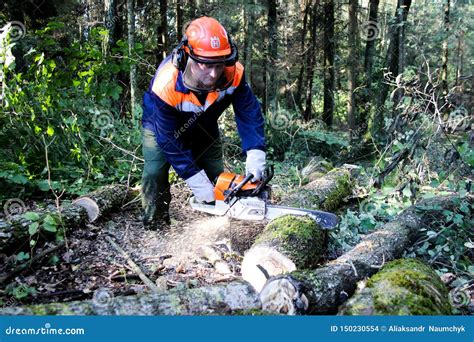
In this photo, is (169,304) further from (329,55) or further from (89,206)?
(329,55)

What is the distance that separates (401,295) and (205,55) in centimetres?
210

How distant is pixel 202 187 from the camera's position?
A: 3438 millimetres

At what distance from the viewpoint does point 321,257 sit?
142 inches

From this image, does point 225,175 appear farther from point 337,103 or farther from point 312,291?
point 337,103

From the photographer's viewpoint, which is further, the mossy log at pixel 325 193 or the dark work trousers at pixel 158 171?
the mossy log at pixel 325 193

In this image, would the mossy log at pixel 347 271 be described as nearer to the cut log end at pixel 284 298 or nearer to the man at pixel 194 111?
the cut log end at pixel 284 298

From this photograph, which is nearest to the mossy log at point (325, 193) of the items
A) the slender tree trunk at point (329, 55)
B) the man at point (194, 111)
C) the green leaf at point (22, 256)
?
the man at point (194, 111)

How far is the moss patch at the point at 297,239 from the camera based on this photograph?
3.17m

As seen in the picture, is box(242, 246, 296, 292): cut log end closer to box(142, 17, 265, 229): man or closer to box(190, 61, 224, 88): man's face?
box(142, 17, 265, 229): man

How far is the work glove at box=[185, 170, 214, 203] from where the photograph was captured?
343 centimetres

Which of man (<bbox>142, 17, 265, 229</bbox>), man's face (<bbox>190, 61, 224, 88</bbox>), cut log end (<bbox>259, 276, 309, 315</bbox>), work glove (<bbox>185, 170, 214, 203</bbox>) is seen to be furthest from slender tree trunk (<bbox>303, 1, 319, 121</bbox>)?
cut log end (<bbox>259, 276, 309, 315</bbox>)

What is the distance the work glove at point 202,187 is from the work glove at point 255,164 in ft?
1.11

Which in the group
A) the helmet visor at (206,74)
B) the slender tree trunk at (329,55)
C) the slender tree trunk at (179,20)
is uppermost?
the helmet visor at (206,74)

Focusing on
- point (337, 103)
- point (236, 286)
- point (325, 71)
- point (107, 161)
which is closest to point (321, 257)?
point (236, 286)
